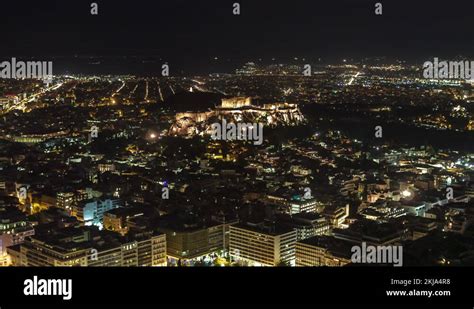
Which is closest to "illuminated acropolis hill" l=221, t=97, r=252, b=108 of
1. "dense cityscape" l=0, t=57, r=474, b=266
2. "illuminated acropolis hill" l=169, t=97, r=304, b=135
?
"illuminated acropolis hill" l=169, t=97, r=304, b=135

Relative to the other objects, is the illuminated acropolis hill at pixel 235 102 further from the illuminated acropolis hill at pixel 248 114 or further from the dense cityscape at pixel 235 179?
the dense cityscape at pixel 235 179

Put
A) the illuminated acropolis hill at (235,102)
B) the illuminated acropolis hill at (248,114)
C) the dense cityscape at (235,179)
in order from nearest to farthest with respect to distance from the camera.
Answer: the dense cityscape at (235,179) < the illuminated acropolis hill at (248,114) < the illuminated acropolis hill at (235,102)

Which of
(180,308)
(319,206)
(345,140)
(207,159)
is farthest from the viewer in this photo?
(345,140)

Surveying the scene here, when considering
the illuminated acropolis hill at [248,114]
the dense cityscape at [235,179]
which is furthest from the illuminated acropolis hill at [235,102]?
the dense cityscape at [235,179]

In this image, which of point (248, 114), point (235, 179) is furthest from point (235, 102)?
point (235, 179)

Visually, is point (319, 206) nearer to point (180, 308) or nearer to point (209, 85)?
point (180, 308)

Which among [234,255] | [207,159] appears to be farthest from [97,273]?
[207,159]
